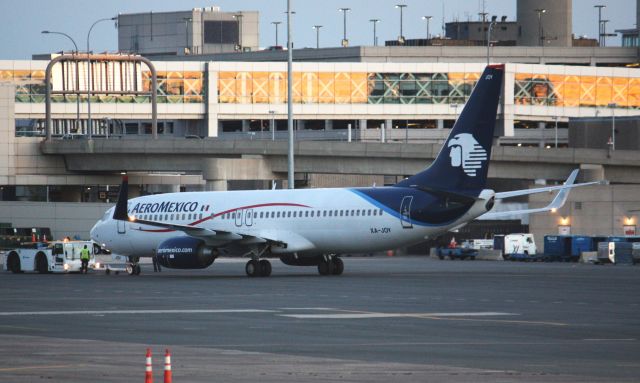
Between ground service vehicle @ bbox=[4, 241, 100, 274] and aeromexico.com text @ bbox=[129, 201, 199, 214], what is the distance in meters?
3.52

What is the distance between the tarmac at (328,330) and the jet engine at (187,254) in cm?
252

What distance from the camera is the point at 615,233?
88.9m

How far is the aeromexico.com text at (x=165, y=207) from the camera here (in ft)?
193

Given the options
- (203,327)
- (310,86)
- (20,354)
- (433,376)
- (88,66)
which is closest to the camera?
(433,376)

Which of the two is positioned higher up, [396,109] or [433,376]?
[396,109]

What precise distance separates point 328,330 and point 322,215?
2490 centimetres

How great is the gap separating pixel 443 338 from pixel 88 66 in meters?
85.2

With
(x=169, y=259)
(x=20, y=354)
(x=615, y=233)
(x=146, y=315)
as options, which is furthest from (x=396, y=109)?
(x=20, y=354)

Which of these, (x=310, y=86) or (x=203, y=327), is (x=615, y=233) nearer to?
(x=310, y=86)

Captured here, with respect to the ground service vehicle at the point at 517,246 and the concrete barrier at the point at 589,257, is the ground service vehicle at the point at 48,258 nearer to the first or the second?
the concrete barrier at the point at 589,257

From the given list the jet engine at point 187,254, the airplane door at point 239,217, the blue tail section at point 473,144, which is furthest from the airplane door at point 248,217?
the blue tail section at point 473,144

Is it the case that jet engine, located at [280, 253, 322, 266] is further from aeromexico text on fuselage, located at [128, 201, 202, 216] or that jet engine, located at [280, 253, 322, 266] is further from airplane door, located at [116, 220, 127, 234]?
airplane door, located at [116, 220, 127, 234]

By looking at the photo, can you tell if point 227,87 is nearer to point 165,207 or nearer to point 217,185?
point 217,185

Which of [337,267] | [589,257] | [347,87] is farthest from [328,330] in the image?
[347,87]
